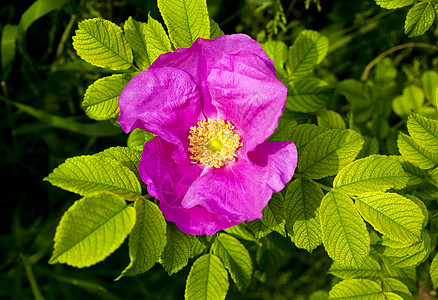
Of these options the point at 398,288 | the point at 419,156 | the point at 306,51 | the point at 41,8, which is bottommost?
the point at 398,288

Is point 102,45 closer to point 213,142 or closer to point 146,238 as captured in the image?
point 213,142

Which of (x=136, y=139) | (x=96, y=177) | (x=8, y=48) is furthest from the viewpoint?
(x=8, y=48)

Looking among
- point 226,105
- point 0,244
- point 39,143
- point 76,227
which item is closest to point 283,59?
point 226,105

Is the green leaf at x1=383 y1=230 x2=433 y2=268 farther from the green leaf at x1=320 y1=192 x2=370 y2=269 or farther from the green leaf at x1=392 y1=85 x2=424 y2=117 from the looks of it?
the green leaf at x1=392 y1=85 x2=424 y2=117

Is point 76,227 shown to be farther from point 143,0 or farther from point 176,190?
point 143,0

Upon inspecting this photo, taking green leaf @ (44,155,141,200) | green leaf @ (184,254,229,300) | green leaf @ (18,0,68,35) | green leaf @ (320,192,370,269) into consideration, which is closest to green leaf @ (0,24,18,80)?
green leaf @ (18,0,68,35)

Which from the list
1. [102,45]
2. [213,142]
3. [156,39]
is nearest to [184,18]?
[156,39]
